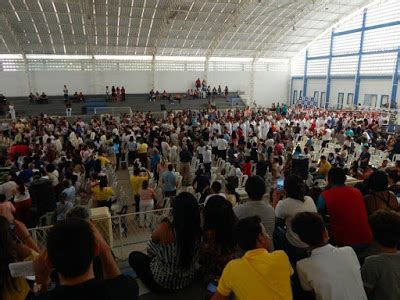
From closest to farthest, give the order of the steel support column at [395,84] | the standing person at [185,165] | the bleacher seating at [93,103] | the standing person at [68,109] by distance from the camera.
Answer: the standing person at [185,165] → the steel support column at [395,84] → the standing person at [68,109] → the bleacher seating at [93,103]

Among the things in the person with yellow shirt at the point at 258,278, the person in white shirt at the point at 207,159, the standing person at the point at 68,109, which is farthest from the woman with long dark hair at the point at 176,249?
the standing person at the point at 68,109

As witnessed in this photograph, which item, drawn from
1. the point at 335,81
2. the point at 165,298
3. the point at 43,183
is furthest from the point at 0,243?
the point at 335,81

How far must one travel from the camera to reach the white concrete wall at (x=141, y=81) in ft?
79.5

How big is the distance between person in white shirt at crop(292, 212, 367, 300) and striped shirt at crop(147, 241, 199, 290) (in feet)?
2.88

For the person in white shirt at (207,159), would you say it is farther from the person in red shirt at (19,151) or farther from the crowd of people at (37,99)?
the crowd of people at (37,99)

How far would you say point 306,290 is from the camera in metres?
2.20

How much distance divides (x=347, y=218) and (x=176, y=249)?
5.51 ft

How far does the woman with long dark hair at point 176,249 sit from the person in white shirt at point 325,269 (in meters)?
0.81

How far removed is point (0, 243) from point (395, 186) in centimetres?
541

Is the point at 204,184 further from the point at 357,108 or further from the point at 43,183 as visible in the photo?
the point at 357,108

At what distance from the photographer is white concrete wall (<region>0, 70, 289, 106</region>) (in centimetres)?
2422

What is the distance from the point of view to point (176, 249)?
98.0 inches

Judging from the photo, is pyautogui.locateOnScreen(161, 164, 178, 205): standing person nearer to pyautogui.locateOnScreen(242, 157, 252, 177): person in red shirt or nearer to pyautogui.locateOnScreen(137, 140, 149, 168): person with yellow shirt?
pyautogui.locateOnScreen(242, 157, 252, 177): person in red shirt

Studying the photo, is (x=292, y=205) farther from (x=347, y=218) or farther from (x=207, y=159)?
(x=207, y=159)
